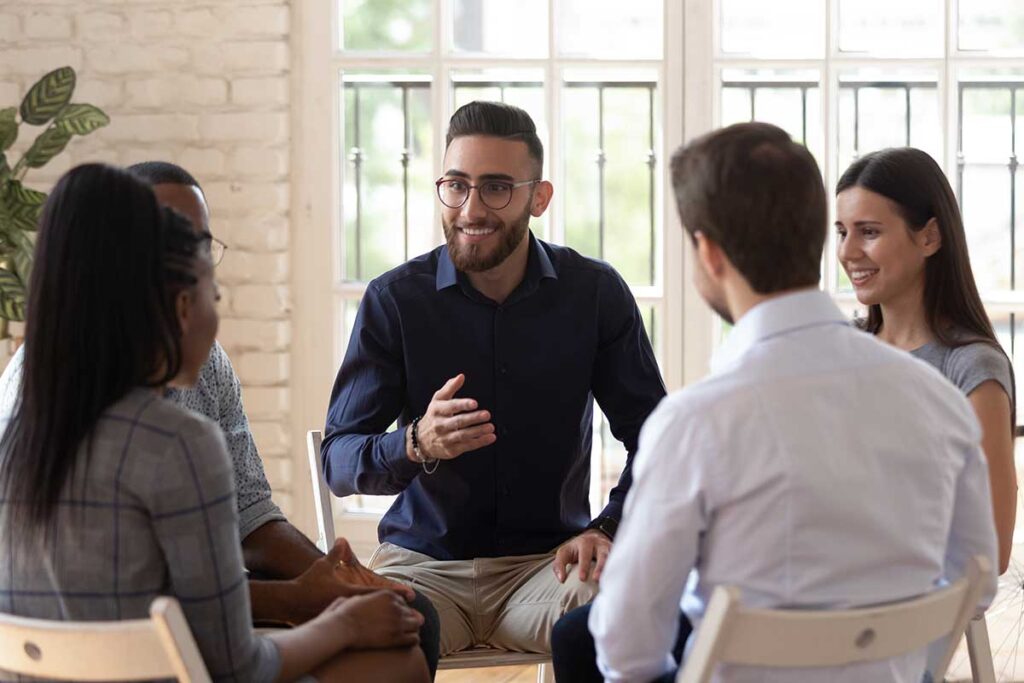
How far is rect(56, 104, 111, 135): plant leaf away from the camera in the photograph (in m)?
3.50

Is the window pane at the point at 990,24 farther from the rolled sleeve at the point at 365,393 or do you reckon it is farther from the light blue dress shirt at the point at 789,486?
the light blue dress shirt at the point at 789,486

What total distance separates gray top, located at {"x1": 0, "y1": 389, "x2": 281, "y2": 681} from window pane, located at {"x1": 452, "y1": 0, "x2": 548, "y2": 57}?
8.55ft

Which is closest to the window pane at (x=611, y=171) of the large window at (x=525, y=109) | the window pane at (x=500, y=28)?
the large window at (x=525, y=109)

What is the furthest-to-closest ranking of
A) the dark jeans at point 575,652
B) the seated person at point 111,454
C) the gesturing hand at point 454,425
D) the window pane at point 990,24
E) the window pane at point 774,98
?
the window pane at point 774,98, the window pane at point 990,24, the gesturing hand at point 454,425, the dark jeans at point 575,652, the seated person at point 111,454

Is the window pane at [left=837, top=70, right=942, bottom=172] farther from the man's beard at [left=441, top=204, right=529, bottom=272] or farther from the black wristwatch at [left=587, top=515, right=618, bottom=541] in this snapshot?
the black wristwatch at [left=587, top=515, right=618, bottom=541]

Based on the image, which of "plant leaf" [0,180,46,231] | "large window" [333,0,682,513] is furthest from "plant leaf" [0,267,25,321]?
"large window" [333,0,682,513]

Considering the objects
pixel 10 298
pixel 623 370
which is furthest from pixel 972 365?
pixel 10 298

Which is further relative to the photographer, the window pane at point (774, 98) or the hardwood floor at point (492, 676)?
the window pane at point (774, 98)

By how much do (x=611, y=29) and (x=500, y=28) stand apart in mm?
339

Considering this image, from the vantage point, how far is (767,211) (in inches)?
57.7

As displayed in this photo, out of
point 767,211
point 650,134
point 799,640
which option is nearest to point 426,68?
point 650,134

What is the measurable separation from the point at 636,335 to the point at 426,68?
1.62 metres

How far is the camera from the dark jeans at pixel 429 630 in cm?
216

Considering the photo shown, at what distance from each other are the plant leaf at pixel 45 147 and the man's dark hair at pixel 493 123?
4.66 ft
